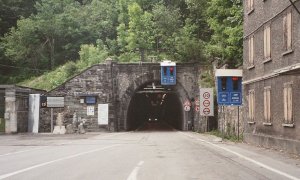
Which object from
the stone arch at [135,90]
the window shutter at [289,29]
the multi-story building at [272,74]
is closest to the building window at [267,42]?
the multi-story building at [272,74]

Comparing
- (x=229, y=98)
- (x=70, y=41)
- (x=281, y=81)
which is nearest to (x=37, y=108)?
(x=229, y=98)

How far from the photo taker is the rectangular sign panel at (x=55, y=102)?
45781 millimetres

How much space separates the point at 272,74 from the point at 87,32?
63.3 meters

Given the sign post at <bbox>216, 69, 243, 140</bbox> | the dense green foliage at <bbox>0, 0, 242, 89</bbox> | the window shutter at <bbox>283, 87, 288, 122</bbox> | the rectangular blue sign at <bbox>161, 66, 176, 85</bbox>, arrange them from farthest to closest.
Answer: the dense green foliage at <bbox>0, 0, 242, 89</bbox> < the rectangular blue sign at <bbox>161, 66, 176, 85</bbox> < the sign post at <bbox>216, 69, 243, 140</bbox> < the window shutter at <bbox>283, 87, 288, 122</bbox>

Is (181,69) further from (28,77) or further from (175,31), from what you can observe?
(28,77)

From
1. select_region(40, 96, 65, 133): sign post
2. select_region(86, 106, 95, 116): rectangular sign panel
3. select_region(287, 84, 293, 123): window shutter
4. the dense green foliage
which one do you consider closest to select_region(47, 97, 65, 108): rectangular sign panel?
select_region(40, 96, 65, 133): sign post

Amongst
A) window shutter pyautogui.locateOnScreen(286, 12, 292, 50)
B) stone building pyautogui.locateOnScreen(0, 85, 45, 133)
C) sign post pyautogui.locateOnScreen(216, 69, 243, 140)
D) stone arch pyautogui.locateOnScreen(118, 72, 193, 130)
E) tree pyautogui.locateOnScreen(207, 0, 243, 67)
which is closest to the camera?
window shutter pyautogui.locateOnScreen(286, 12, 292, 50)

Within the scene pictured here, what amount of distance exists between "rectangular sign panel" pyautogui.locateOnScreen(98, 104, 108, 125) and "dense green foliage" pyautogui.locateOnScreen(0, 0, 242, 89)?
1279 centimetres

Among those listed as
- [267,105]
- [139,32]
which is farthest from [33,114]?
[139,32]

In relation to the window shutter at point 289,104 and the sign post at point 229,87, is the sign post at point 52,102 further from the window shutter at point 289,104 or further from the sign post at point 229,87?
the window shutter at point 289,104

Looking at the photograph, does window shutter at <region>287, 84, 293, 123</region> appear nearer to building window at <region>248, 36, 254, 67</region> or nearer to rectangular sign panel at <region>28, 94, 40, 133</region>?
building window at <region>248, 36, 254, 67</region>

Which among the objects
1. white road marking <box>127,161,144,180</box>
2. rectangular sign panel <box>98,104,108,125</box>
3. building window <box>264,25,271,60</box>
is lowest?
white road marking <box>127,161,144,180</box>

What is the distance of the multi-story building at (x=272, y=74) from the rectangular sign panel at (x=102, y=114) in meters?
21.0

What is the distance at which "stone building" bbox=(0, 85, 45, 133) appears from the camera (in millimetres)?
39500
